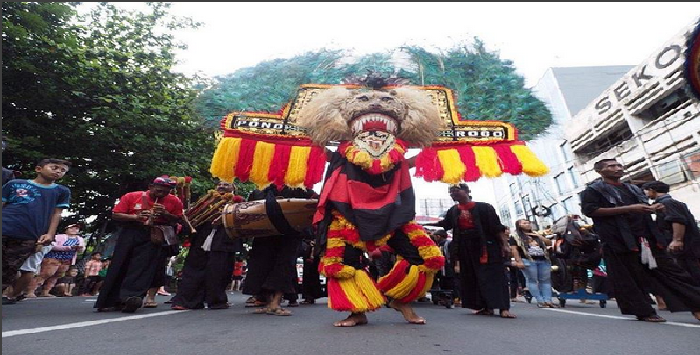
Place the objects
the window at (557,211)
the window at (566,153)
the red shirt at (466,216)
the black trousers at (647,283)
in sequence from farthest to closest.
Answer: the window at (557,211) → the window at (566,153) → the red shirt at (466,216) → the black trousers at (647,283)

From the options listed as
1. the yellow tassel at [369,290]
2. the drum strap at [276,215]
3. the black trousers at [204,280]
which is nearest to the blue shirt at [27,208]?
the black trousers at [204,280]

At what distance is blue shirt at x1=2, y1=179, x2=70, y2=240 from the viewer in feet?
13.0

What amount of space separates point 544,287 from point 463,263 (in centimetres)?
264

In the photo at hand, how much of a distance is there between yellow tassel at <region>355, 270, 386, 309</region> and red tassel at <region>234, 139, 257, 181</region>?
147cm

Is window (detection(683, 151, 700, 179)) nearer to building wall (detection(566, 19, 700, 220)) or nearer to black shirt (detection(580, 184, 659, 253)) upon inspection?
building wall (detection(566, 19, 700, 220))

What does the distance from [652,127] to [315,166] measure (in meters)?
21.2

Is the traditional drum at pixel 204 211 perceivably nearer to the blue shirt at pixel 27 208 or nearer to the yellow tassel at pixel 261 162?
the blue shirt at pixel 27 208

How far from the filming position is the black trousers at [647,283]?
12.1 ft

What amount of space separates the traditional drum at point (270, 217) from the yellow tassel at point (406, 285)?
1.06m

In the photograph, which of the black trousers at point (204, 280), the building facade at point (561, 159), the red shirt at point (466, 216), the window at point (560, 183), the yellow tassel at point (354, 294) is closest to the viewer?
the yellow tassel at point (354, 294)

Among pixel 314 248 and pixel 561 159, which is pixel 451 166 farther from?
pixel 561 159

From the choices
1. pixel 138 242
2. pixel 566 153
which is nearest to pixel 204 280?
pixel 138 242

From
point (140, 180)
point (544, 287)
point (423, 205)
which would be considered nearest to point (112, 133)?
point (140, 180)

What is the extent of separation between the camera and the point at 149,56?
440 inches
